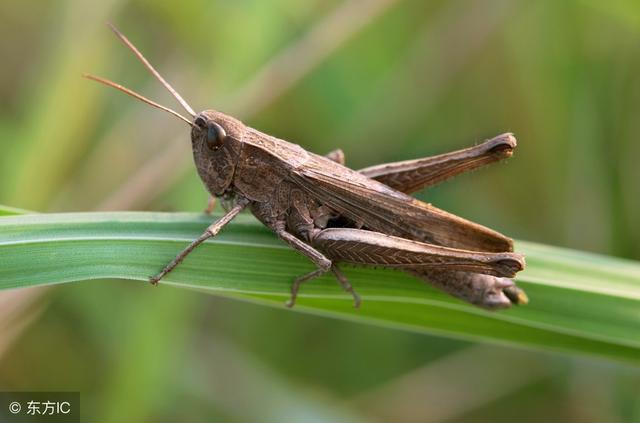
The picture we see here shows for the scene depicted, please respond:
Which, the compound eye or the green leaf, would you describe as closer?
the green leaf

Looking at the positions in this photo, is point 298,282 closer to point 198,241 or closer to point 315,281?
point 315,281

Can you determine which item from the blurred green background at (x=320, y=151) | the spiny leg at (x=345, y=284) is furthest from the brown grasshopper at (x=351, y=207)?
the blurred green background at (x=320, y=151)

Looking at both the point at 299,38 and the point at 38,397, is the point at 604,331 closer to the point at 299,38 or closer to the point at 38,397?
the point at 299,38

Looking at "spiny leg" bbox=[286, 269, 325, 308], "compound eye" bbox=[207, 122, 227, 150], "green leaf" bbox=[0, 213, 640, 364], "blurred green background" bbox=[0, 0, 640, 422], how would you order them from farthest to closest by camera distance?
"blurred green background" bbox=[0, 0, 640, 422] → "compound eye" bbox=[207, 122, 227, 150] → "spiny leg" bbox=[286, 269, 325, 308] → "green leaf" bbox=[0, 213, 640, 364]

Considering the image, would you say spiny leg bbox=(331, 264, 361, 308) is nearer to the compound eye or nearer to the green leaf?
the green leaf

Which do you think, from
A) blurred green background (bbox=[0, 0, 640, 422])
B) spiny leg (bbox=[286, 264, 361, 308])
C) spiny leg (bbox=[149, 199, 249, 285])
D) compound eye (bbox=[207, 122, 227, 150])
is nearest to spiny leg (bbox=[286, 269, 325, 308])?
spiny leg (bbox=[286, 264, 361, 308])

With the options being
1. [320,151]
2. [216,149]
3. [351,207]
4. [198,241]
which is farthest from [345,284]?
[320,151]

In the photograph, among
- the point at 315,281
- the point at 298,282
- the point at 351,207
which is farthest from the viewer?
the point at 351,207
